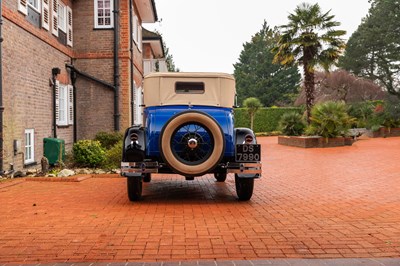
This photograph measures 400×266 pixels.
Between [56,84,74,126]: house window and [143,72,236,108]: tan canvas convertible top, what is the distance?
23.8ft

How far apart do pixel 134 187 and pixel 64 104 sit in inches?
344

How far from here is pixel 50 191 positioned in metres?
8.57

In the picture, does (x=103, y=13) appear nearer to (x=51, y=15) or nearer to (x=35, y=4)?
(x=51, y=15)

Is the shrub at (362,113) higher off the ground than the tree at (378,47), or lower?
lower

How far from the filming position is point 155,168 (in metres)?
7.24

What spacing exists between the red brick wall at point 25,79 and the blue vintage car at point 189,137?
14.1ft

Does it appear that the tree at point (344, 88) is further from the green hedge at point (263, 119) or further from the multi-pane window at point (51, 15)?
the multi-pane window at point (51, 15)

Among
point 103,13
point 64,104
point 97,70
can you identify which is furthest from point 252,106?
point 64,104

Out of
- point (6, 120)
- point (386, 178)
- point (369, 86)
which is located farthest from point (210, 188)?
point (369, 86)

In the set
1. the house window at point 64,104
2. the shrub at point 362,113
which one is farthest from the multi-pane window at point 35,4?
the shrub at point 362,113

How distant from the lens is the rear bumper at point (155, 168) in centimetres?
717

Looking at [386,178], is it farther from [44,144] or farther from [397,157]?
[44,144]

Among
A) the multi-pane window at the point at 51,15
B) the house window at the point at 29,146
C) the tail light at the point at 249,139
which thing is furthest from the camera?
the multi-pane window at the point at 51,15

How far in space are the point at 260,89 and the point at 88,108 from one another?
47.4 meters
